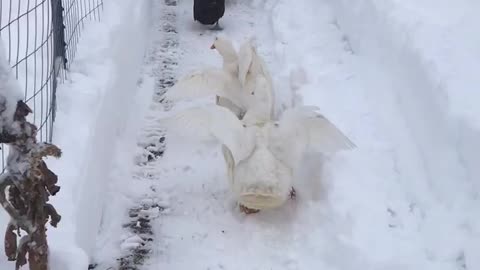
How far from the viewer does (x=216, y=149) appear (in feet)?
16.2

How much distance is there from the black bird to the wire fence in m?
1.49

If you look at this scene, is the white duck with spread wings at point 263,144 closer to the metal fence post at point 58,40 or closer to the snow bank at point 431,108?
the snow bank at point 431,108

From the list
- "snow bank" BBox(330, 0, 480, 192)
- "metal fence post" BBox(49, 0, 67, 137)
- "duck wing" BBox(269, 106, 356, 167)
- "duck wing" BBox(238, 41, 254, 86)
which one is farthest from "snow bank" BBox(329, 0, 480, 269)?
"metal fence post" BBox(49, 0, 67, 137)

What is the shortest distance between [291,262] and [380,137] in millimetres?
1159

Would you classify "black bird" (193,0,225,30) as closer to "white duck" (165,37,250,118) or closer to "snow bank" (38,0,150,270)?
"snow bank" (38,0,150,270)

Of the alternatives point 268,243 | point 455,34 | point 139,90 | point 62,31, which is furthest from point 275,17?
point 268,243

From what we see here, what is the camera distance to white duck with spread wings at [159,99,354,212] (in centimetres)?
393

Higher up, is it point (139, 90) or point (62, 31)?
point (62, 31)

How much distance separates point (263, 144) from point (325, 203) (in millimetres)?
479

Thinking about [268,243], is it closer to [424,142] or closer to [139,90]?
[424,142]

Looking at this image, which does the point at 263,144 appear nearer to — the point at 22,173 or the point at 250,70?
the point at 250,70

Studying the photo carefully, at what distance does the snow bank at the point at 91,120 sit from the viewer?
131 inches

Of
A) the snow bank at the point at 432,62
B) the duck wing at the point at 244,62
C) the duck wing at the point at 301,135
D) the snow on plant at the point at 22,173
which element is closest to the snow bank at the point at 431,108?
the snow bank at the point at 432,62

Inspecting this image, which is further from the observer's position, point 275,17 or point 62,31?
point 275,17
